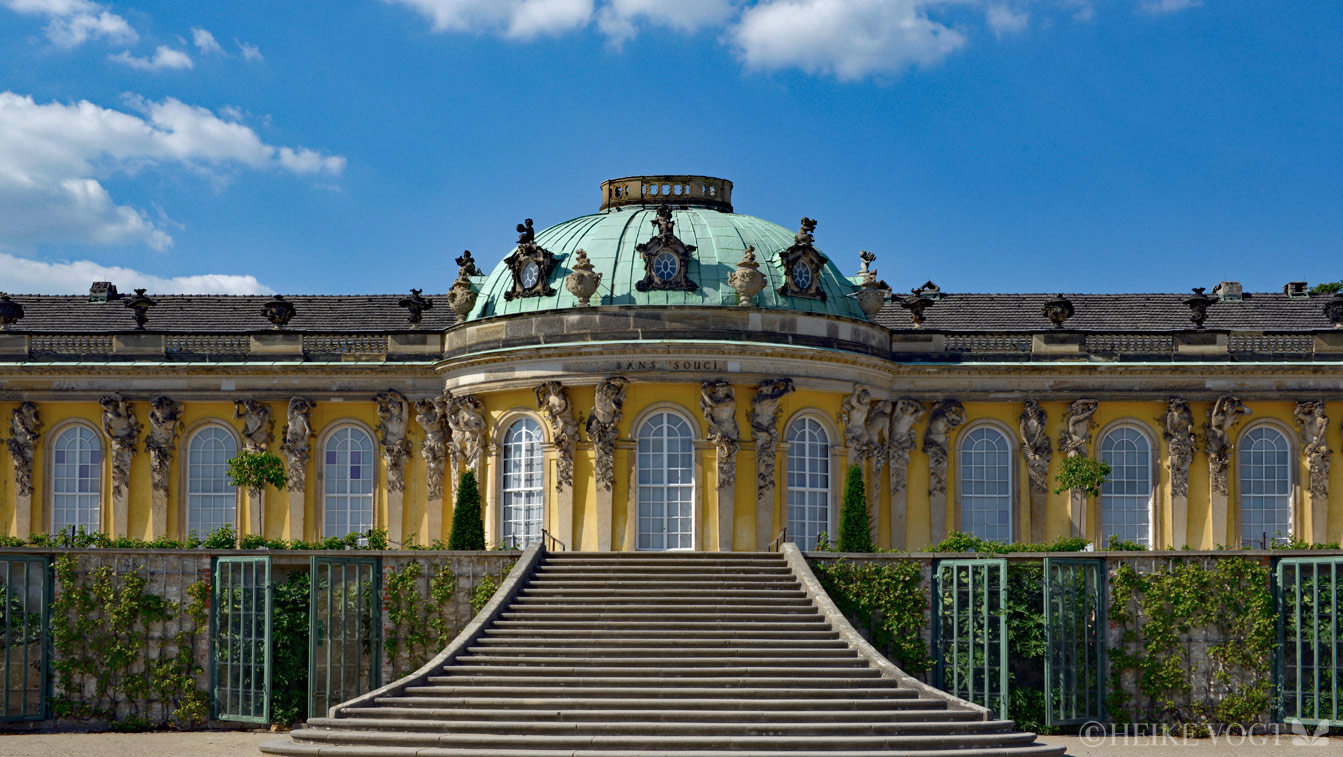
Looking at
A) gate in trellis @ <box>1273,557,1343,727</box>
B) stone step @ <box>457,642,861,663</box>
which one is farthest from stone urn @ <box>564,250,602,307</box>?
gate in trellis @ <box>1273,557,1343,727</box>

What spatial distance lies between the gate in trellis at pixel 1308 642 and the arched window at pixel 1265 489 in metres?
11.7

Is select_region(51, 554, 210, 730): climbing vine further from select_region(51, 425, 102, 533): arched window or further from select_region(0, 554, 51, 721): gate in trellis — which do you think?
select_region(51, 425, 102, 533): arched window

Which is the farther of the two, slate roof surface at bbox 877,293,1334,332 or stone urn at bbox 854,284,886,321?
slate roof surface at bbox 877,293,1334,332

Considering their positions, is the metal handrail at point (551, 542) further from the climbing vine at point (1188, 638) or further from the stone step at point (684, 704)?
the climbing vine at point (1188, 638)

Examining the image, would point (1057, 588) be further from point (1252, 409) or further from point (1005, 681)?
point (1252, 409)

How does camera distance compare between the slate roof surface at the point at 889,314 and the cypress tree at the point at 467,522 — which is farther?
the slate roof surface at the point at 889,314

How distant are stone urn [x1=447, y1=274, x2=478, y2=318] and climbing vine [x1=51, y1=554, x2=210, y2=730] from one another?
12.9 m

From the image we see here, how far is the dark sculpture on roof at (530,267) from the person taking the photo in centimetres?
4225

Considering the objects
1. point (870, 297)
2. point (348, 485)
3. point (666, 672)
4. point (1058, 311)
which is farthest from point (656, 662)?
point (1058, 311)

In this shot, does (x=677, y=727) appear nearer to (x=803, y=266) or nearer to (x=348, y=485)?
(x=803, y=266)

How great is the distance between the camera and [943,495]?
44.4 meters

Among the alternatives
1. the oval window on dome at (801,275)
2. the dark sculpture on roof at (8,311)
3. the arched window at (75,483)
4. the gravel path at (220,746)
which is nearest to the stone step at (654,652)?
the gravel path at (220,746)

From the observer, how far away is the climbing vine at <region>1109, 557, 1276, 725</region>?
32.5 m

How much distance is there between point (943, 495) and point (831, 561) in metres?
10.6
